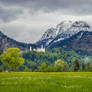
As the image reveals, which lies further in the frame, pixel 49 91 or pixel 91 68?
pixel 91 68

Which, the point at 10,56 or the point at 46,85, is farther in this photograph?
the point at 10,56

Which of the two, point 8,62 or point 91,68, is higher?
point 8,62

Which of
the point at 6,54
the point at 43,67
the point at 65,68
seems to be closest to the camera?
the point at 6,54

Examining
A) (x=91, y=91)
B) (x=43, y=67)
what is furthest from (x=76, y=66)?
(x=91, y=91)

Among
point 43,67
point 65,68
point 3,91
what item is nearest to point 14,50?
point 43,67

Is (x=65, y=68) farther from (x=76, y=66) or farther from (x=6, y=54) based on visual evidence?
(x=6, y=54)

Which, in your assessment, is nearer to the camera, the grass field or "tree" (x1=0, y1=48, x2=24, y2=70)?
the grass field

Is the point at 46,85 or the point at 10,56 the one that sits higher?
the point at 46,85

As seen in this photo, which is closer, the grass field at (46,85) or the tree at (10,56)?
the grass field at (46,85)

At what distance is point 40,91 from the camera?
1344 cm

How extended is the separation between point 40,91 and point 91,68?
164 meters

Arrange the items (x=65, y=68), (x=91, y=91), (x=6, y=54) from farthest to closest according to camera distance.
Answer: (x=65, y=68) → (x=6, y=54) → (x=91, y=91)

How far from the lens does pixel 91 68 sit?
172 m

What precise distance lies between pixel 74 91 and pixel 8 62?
96849 millimetres
